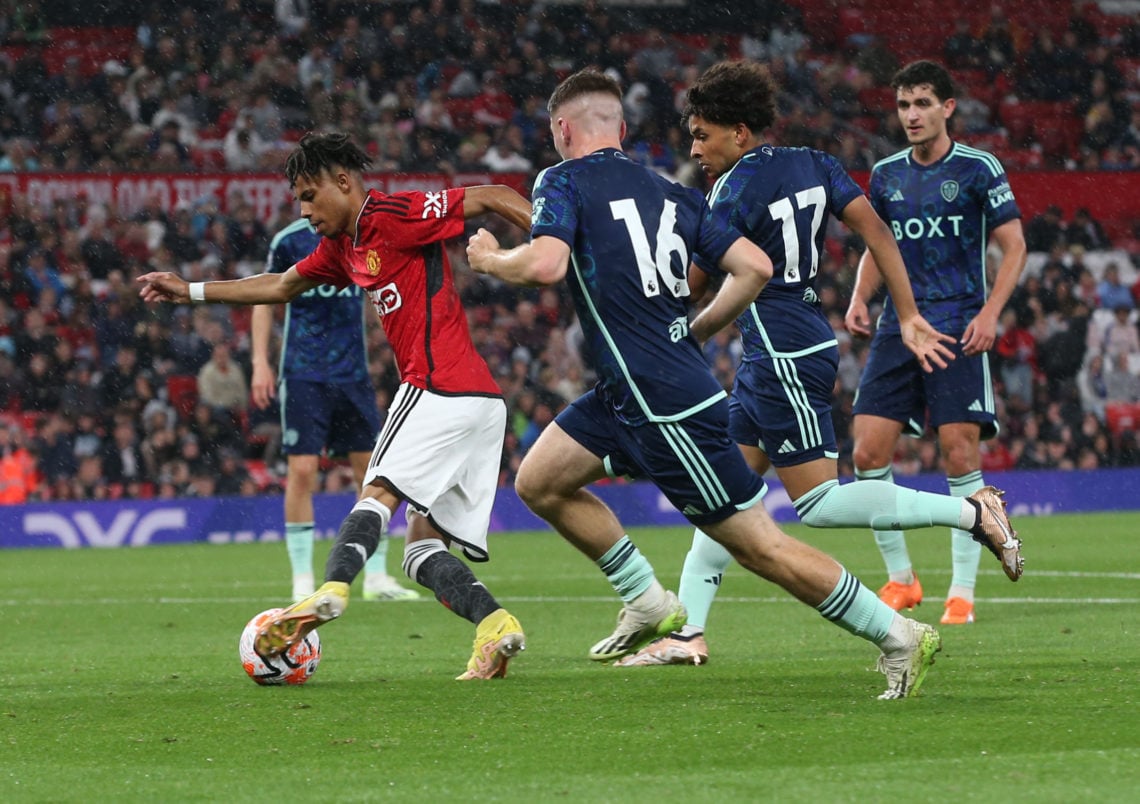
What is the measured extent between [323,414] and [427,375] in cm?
423

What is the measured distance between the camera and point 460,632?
8.45m

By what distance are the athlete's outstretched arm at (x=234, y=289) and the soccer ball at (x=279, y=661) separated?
136cm

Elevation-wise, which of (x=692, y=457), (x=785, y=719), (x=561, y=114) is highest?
(x=561, y=114)

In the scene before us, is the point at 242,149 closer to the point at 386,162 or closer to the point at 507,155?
the point at 386,162

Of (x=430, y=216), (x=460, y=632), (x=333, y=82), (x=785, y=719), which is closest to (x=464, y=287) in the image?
(x=333, y=82)

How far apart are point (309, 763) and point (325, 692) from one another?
1519mm

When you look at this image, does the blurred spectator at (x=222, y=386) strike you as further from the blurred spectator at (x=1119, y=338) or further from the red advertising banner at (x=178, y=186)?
the blurred spectator at (x=1119, y=338)

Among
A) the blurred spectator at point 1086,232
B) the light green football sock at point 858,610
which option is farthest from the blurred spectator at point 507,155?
the light green football sock at point 858,610

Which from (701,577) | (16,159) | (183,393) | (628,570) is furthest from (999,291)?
(16,159)

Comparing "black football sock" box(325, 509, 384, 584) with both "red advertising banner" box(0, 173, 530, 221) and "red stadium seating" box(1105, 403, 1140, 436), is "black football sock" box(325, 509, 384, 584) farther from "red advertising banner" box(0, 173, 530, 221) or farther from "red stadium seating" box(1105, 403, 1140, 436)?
"red stadium seating" box(1105, 403, 1140, 436)

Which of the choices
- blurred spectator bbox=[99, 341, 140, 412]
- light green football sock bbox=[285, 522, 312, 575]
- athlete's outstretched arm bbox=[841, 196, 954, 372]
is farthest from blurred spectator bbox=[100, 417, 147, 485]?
athlete's outstretched arm bbox=[841, 196, 954, 372]

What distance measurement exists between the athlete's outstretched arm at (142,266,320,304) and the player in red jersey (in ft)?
0.26

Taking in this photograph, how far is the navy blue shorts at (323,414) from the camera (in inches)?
410

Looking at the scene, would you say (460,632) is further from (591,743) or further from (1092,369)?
(1092,369)
